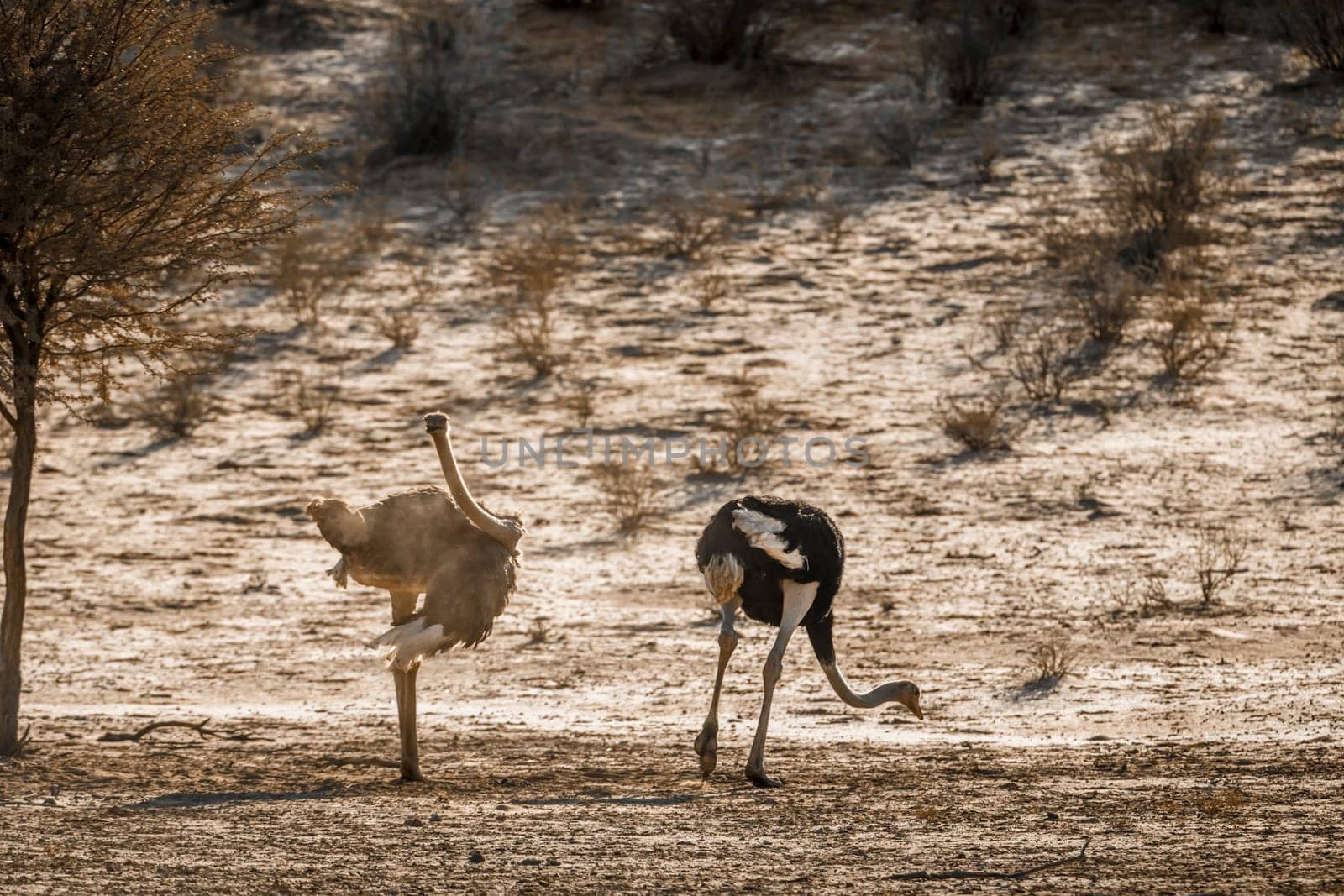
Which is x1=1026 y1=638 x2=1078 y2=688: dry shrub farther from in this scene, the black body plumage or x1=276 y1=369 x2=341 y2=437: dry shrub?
x1=276 y1=369 x2=341 y2=437: dry shrub

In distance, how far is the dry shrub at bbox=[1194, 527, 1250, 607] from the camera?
9.66 metres

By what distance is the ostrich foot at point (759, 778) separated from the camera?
686 cm

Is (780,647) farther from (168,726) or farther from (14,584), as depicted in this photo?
(14,584)

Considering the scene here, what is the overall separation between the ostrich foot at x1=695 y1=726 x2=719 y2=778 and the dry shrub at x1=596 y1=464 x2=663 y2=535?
4.19 metres

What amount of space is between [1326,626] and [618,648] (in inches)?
157

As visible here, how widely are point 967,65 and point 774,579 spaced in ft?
42.5

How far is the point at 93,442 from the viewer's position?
12797 mm

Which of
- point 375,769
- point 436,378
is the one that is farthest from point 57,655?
point 436,378

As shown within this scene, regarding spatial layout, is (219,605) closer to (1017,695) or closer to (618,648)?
(618,648)

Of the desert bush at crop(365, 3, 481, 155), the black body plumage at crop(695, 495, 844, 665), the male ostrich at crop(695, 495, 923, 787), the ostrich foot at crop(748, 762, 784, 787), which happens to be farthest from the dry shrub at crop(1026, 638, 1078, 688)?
the desert bush at crop(365, 3, 481, 155)

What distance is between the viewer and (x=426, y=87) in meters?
18.5

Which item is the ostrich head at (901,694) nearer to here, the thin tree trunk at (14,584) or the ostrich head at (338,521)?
the ostrich head at (338,521)

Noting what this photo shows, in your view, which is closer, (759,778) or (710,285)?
(759,778)

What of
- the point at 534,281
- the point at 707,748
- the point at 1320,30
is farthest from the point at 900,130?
the point at 707,748
